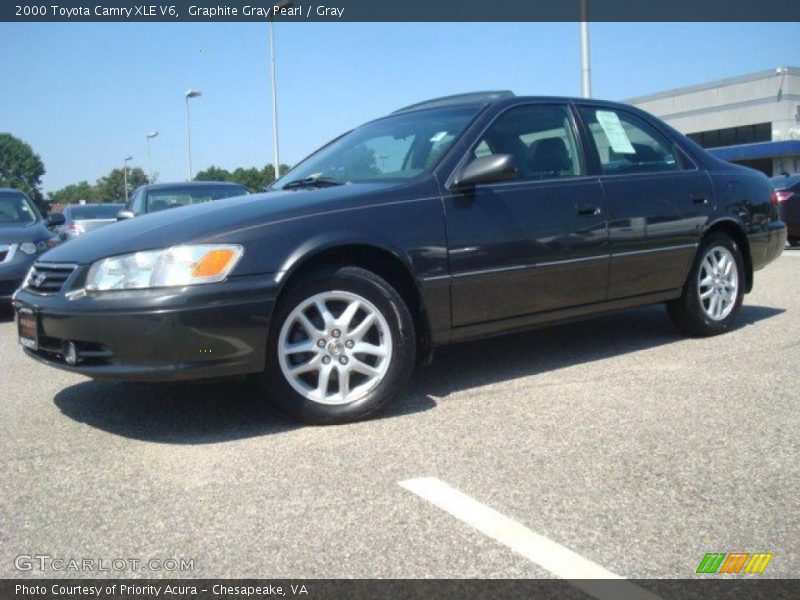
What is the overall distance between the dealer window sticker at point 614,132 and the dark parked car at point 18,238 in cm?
614

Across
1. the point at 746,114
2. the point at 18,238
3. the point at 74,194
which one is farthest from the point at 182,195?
the point at 74,194

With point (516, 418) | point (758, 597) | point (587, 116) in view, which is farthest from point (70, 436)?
point (587, 116)

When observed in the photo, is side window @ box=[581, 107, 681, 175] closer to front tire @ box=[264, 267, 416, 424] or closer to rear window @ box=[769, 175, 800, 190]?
front tire @ box=[264, 267, 416, 424]

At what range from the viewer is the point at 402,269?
4023mm

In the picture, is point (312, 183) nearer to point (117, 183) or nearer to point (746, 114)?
point (746, 114)

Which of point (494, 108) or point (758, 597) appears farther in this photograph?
point (494, 108)

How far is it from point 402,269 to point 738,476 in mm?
1805

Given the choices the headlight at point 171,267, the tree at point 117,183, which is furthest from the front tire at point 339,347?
the tree at point 117,183

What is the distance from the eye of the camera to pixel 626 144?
5188 millimetres

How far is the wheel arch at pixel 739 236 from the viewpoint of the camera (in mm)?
5574

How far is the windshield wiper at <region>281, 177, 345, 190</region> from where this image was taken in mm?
4458

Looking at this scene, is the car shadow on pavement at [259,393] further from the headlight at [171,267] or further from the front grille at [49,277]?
the front grille at [49,277]

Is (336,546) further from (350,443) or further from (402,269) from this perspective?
(402,269)

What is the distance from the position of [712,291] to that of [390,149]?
2.52m
